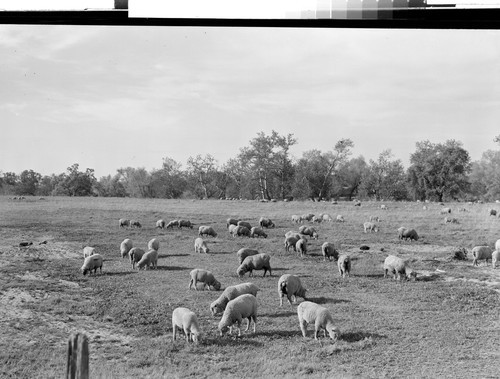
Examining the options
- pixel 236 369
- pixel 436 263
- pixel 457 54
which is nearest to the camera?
pixel 236 369

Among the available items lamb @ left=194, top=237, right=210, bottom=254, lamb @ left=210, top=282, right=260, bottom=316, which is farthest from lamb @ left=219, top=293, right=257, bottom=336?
lamb @ left=194, top=237, right=210, bottom=254

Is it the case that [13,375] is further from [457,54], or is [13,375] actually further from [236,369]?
[457,54]

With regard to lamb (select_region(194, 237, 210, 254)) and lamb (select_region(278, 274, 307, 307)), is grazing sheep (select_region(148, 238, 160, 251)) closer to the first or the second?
lamb (select_region(194, 237, 210, 254))

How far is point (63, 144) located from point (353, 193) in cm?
286

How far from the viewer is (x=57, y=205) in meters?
4.98

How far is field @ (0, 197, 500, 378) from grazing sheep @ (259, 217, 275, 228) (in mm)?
54

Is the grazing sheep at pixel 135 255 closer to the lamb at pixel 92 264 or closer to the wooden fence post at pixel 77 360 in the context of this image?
the lamb at pixel 92 264

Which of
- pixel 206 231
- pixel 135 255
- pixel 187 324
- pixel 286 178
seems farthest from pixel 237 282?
pixel 286 178

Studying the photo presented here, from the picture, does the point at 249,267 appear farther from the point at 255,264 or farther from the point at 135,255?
the point at 135,255

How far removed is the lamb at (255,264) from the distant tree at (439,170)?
1618 mm

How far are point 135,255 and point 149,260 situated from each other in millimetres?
160

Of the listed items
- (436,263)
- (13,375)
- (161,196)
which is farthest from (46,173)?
(436,263)

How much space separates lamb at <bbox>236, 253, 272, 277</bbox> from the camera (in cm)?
472

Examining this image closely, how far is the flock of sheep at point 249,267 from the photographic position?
4344 millimetres
